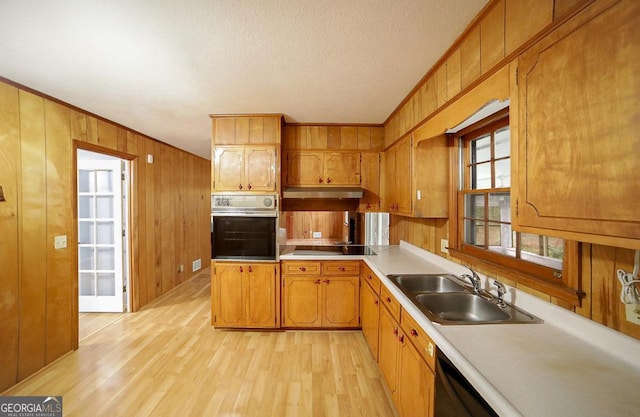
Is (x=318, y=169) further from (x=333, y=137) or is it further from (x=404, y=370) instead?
(x=404, y=370)

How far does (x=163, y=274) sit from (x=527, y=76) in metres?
4.76

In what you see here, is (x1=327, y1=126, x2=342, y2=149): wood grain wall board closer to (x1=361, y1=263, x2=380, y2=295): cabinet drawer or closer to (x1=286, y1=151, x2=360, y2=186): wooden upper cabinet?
(x1=286, y1=151, x2=360, y2=186): wooden upper cabinet

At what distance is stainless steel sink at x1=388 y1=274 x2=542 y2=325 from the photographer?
1.25 m

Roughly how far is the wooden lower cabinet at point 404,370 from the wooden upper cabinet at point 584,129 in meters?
0.86

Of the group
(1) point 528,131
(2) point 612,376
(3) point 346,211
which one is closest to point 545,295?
(2) point 612,376

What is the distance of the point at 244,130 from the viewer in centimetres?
285

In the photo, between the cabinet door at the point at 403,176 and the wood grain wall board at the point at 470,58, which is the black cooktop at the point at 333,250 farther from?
the wood grain wall board at the point at 470,58

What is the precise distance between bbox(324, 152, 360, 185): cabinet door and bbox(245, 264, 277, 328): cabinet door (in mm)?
1364

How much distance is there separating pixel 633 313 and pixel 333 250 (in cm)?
240

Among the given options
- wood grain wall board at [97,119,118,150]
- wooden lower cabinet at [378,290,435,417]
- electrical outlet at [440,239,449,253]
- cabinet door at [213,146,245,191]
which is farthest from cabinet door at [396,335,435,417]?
wood grain wall board at [97,119,118,150]

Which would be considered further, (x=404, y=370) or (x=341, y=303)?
(x=341, y=303)

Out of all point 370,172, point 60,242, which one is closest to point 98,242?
point 60,242

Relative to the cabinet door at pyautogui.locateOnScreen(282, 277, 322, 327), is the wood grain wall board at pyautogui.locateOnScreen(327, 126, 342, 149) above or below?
above

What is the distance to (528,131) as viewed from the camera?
0.99 m
